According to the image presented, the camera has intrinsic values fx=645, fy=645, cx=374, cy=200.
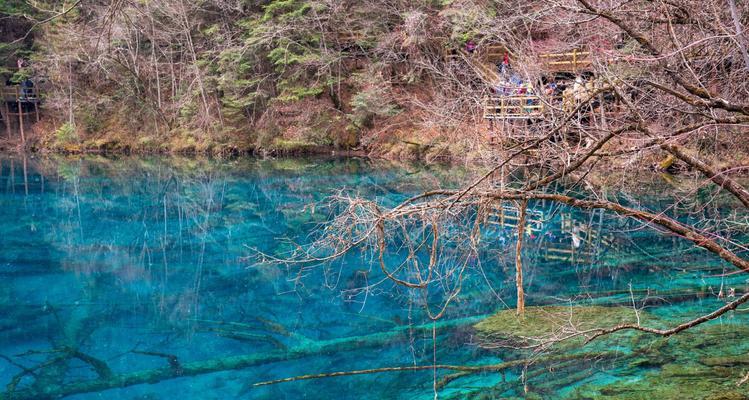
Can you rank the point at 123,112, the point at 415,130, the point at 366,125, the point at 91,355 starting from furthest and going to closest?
1. the point at 123,112
2. the point at 366,125
3. the point at 415,130
4. the point at 91,355

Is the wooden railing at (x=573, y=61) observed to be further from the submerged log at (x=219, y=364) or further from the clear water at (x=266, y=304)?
the submerged log at (x=219, y=364)

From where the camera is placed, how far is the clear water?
5645 mm

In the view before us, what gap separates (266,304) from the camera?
8.06 m

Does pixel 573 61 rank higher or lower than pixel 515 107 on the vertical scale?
higher

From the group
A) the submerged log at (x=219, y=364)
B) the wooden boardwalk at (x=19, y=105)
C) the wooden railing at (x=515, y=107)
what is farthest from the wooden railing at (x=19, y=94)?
the submerged log at (x=219, y=364)

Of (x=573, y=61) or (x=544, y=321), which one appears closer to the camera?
(x=544, y=321)

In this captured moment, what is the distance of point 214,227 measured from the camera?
13469 mm

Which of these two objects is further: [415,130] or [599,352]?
[415,130]

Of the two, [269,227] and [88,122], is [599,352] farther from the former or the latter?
[88,122]

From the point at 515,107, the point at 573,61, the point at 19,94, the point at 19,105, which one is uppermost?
the point at 19,94

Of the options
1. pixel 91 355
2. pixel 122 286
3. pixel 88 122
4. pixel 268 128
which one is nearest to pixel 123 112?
pixel 88 122

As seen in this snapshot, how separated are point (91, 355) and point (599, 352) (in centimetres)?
495

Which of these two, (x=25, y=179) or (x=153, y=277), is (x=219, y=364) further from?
(x=25, y=179)

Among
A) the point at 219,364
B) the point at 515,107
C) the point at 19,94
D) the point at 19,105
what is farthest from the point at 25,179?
the point at 515,107
